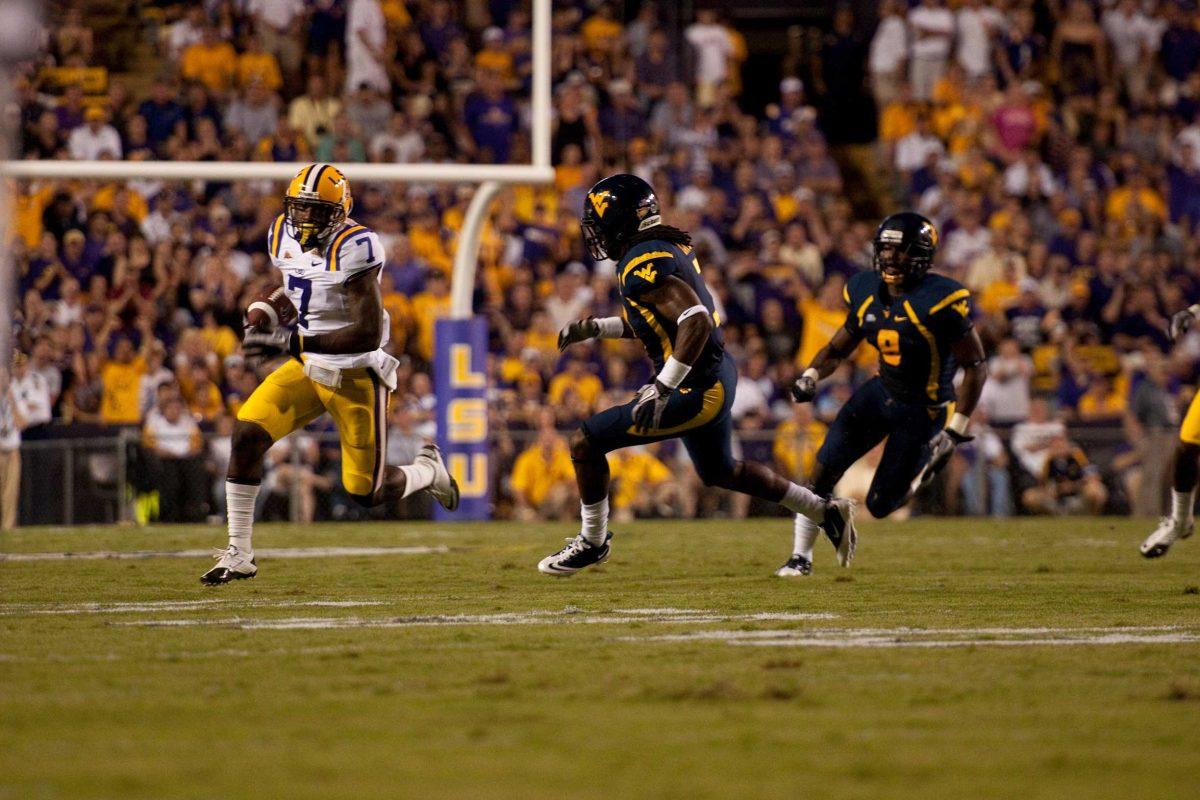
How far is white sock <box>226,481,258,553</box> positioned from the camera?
330 inches

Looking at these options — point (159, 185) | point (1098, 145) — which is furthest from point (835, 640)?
point (1098, 145)

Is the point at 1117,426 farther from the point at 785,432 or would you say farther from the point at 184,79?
the point at 184,79

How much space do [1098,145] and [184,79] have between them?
10332 millimetres

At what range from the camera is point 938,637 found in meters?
6.39

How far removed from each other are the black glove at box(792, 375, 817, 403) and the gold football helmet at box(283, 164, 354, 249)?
2.29 m

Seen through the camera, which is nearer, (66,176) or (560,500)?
(66,176)

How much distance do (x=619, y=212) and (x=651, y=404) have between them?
3.10ft

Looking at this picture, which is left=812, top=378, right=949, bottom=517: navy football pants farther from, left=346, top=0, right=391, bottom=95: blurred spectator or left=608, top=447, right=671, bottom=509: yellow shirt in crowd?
left=608, top=447, right=671, bottom=509: yellow shirt in crowd

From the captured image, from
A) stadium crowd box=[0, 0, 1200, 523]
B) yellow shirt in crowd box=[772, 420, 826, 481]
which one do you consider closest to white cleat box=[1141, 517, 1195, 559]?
stadium crowd box=[0, 0, 1200, 523]

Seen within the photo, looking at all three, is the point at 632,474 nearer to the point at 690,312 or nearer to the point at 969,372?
the point at 969,372

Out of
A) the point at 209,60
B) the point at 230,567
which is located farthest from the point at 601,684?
the point at 209,60

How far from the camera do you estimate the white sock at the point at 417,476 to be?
9.07m

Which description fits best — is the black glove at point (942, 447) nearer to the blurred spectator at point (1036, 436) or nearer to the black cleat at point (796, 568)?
the black cleat at point (796, 568)

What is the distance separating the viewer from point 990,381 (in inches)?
636
